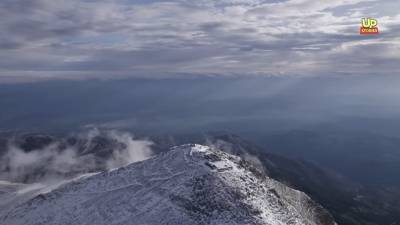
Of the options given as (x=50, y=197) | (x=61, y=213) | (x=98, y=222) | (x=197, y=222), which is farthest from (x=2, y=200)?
(x=197, y=222)

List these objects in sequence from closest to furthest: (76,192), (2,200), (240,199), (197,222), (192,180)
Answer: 1. (197,222)
2. (240,199)
3. (192,180)
4. (76,192)
5. (2,200)

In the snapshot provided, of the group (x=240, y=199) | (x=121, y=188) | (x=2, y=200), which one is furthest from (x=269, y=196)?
(x=2, y=200)

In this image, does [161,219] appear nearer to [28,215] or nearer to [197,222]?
[197,222]

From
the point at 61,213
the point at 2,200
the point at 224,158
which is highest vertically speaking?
the point at 224,158

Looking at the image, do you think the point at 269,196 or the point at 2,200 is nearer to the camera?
the point at 269,196

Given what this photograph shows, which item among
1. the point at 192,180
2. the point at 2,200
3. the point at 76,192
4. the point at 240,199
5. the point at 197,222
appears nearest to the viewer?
the point at 197,222

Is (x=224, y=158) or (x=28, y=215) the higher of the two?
(x=224, y=158)
